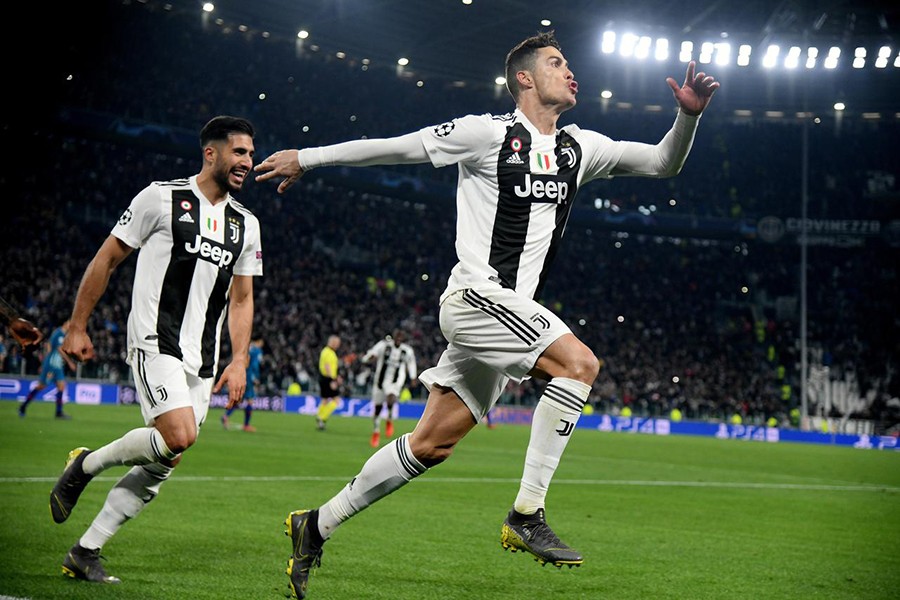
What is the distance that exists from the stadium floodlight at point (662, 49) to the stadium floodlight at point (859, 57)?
23.8 ft

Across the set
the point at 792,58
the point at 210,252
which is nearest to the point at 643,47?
the point at 792,58

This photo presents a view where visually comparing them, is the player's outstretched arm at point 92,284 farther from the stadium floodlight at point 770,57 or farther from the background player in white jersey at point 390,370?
the stadium floodlight at point 770,57

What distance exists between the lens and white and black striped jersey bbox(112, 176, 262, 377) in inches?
254

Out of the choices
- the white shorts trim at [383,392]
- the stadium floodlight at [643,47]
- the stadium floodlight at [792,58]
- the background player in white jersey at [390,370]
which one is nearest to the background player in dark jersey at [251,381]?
the background player in white jersey at [390,370]

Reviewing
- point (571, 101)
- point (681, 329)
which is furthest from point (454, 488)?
point (681, 329)

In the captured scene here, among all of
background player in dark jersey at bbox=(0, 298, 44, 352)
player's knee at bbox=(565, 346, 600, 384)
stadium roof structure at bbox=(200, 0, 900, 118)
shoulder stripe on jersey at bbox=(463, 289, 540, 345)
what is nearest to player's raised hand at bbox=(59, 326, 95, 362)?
background player in dark jersey at bbox=(0, 298, 44, 352)

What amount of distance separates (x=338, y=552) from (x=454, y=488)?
535 cm

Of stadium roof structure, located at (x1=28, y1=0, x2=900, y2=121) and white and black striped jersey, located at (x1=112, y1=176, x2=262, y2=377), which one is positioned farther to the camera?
stadium roof structure, located at (x1=28, y1=0, x2=900, y2=121)

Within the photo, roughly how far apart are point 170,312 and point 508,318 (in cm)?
237

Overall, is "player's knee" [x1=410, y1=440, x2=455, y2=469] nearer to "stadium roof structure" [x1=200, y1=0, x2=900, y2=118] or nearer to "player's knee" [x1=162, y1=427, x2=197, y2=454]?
Answer: "player's knee" [x1=162, y1=427, x2=197, y2=454]

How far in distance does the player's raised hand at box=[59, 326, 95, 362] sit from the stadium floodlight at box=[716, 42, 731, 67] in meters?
38.0

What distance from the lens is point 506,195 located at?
5719mm

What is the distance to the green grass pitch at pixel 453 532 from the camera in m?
6.38

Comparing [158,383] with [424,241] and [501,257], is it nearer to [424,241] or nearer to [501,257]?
[501,257]
